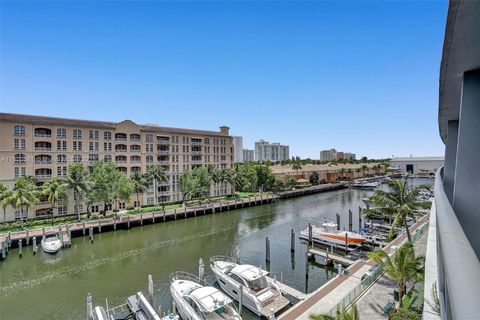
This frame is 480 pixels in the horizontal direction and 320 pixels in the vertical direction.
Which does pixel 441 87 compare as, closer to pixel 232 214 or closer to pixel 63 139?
pixel 232 214

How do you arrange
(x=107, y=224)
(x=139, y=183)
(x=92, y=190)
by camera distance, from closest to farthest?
(x=107, y=224) → (x=92, y=190) → (x=139, y=183)

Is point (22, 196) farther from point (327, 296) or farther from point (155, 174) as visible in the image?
point (327, 296)

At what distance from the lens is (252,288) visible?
64.1 ft

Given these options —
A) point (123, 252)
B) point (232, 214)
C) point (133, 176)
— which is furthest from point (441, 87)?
point (133, 176)

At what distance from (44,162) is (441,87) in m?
54.2

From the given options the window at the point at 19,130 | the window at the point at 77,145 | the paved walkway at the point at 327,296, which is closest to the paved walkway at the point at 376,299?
the paved walkway at the point at 327,296

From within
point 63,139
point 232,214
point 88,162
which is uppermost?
point 63,139

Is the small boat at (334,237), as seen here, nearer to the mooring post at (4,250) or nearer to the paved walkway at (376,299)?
the paved walkway at (376,299)

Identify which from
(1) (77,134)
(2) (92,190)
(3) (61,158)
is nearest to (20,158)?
(3) (61,158)

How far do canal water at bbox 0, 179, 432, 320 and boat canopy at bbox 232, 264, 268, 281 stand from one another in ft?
7.36

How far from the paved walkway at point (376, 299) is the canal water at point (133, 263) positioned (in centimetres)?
561

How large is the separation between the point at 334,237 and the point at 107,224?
30.9 metres

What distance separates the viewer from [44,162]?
149 ft

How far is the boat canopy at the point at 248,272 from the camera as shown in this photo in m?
19.7
